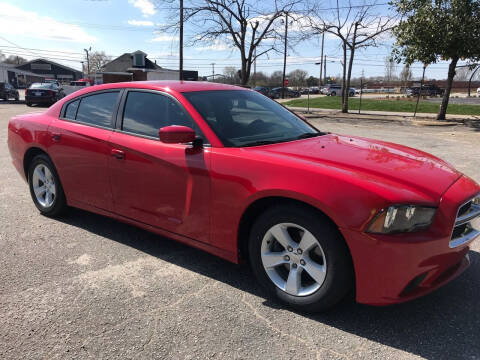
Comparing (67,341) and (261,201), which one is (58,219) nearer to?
(67,341)

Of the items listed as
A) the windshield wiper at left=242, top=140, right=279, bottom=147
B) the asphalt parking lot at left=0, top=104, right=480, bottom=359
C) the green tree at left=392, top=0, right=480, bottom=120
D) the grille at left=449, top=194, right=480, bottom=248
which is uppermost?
the green tree at left=392, top=0, right=480, bottom=120

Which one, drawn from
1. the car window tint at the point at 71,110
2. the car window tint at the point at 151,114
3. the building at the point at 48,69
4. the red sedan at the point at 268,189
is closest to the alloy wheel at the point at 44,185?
the red sedan at the point at 268,189

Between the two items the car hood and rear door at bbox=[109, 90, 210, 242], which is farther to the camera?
rear door at bbox=[109, 90, 210, 242]

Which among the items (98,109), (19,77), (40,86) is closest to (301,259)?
(98,109)

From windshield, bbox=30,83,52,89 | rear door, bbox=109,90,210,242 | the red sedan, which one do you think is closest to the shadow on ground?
the red sedan

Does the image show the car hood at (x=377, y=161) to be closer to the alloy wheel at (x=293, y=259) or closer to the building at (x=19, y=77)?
the alloy wheel at (x=293, y=259)

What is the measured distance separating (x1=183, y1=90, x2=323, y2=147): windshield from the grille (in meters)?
1.42

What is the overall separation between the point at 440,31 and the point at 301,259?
662 inches

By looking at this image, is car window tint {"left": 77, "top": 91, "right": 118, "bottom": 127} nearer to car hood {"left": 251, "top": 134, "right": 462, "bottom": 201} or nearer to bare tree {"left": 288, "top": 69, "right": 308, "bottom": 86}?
car hood {"left": 251, "top": 134, "right": 462, "bottom": 201}

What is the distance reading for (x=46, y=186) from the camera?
15.1ft

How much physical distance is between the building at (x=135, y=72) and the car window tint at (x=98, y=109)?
38.8 metres

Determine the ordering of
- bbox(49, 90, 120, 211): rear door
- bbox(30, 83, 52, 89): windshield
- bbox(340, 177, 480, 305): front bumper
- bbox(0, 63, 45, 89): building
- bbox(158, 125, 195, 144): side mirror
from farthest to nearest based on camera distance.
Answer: bbox(0, 63, 45, 89): building, bbox(30, 83, 52, 89): windshield, bbox(49, 90, 120, 211): rear door, bbox(158, 125, 195, 144): side mirror, bbox(340, 177, 480, 305): front bumper

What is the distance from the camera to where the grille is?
2519mm

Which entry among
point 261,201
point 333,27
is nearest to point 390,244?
point 261,201
